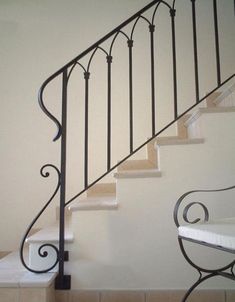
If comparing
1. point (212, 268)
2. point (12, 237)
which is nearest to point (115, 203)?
point (212, 268)

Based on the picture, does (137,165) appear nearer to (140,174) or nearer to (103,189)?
(103,189)

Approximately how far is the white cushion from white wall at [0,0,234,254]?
1.72 metres

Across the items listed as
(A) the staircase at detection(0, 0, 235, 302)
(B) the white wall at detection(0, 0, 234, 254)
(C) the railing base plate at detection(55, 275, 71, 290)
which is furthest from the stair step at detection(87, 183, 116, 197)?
(C) the railing base plate at detection(55, 275, 71, 290)

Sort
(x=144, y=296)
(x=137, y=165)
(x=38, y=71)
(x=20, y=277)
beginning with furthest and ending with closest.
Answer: (x=38, y=71) → (x=137, y=165) → (x=144, y=296) → (x=20, y=277)

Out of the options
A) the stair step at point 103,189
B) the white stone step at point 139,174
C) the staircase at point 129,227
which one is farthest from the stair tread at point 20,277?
the stair step at point 103,189

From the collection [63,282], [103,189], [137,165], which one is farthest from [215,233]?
[103,189]

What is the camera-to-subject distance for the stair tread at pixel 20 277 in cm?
127

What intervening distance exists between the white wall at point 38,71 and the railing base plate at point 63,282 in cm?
126

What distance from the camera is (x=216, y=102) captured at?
2.26m

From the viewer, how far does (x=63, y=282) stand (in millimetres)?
1430

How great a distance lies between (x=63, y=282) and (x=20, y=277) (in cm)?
23

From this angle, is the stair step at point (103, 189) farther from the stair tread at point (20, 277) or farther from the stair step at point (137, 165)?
the stair tread at point (20, 277)

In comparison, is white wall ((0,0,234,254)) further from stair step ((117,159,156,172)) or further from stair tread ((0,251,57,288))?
stair tread ((0,251,57,288))

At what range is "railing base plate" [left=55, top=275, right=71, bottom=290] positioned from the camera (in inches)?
56.0
